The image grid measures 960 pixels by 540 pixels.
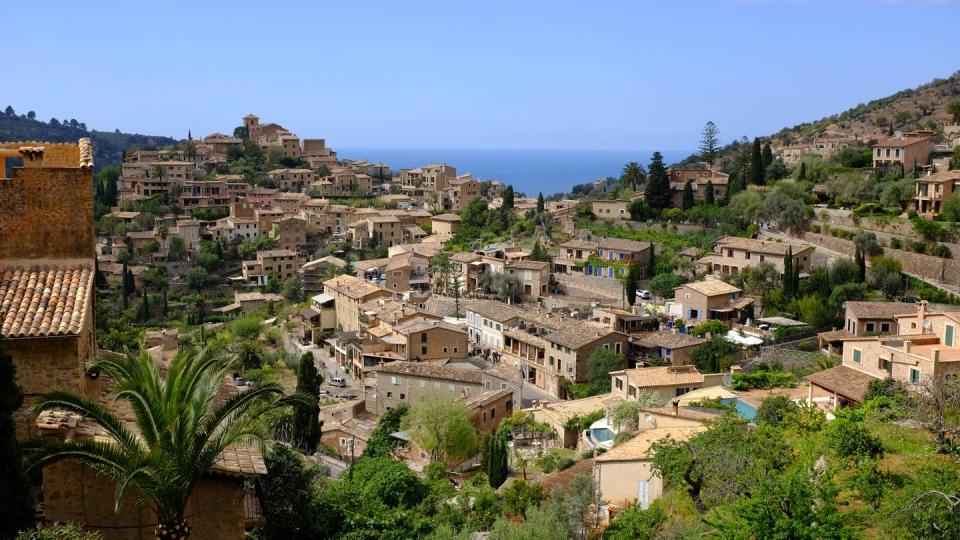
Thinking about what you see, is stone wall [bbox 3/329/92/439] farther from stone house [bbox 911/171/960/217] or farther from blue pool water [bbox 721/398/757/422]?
stone house [bbox 911/171/960/217]

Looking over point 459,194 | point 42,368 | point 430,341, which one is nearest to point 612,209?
point 430,341

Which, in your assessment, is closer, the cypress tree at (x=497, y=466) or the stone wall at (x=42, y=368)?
the stone wall at (x=42, y=368)

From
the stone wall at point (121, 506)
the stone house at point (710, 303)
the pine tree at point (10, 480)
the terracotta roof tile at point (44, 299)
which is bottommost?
the stone house at point (710, 303)

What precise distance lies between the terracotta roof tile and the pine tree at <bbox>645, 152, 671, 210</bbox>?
50872 millimetres

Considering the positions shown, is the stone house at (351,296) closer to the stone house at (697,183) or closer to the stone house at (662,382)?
the stone house at (697,183)

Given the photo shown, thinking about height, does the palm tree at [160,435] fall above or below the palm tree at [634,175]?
below

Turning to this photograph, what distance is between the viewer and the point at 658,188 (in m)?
59.6

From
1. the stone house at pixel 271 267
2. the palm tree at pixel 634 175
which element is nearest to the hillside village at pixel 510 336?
the stone house at pixel 271 267

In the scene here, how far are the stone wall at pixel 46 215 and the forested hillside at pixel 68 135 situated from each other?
143 m

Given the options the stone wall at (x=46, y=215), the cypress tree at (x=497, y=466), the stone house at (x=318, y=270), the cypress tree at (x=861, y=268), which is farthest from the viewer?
→ the stone house at (x=318, y=270)

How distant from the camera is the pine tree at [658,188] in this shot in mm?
59281

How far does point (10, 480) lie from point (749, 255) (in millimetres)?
42568

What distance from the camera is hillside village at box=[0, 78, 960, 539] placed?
11070 millimetres

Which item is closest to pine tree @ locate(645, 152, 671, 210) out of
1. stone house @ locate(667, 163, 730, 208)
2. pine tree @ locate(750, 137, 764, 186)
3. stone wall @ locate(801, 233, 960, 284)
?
stone house @ locate(667, 163, 730, 208)
